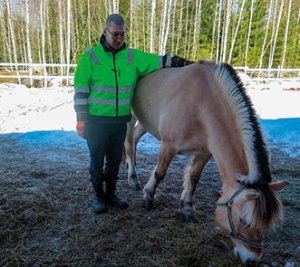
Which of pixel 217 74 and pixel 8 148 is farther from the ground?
pixel 217 74

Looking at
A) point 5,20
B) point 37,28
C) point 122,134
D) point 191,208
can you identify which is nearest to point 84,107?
point 122,134

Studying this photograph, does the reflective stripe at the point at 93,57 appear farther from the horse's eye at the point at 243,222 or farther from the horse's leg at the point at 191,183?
the horse's eye at the point at 243,222

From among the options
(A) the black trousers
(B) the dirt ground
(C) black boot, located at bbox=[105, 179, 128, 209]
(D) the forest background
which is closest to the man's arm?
(A) the black trousers

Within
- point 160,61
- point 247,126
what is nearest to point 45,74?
point 160,61

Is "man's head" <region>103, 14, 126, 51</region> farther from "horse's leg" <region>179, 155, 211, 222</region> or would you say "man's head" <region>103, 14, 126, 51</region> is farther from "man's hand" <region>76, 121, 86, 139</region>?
"horse's leg" <region>179, 155, 211, 222</region>

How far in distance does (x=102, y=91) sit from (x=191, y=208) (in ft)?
5.19

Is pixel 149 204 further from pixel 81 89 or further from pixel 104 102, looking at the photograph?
pixel 81 89

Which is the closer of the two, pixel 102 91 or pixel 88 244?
pixel 88 244

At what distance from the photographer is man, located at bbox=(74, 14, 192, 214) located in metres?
2.90

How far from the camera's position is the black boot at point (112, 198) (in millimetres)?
3445

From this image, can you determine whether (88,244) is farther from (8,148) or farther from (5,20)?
(5,20)

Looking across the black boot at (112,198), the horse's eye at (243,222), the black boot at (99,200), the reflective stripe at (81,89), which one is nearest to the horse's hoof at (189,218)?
the black boot at (112,198)

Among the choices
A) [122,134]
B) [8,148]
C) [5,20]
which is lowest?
[8,148]

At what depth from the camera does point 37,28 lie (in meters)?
24.4
